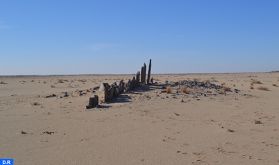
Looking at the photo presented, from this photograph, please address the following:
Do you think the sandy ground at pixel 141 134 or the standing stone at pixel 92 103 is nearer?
the sandy ground at pixel 141 134

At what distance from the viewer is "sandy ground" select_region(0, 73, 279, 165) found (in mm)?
9391

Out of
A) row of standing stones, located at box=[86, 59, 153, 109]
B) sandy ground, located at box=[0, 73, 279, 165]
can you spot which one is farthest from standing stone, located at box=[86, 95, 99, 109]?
sandy ground, located at box=[0, 73, 279, 165]

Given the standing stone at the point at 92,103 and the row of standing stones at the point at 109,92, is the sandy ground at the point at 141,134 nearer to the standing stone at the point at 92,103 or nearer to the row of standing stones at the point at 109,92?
the standing stone at the point at 92,103

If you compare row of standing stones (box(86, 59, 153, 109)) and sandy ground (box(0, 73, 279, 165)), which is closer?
sandy ground (box(0, 73, 279, 165))

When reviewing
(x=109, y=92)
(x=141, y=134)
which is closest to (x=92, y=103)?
(x=109, y=92)

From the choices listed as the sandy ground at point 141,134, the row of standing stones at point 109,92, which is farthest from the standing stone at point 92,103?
the sandy ground at point 141,134

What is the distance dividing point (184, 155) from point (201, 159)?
446 millimetres

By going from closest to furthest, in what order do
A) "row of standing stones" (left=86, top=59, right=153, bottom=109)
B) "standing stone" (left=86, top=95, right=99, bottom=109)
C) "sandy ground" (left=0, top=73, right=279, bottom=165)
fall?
"sandy ground" (left=0, top=73, right=279, bottom=165) < "standing stone" (left=86, top=95, right=99, bottom=109) < "row of standing stones" (left=86, top=59, right=153, bottom=109)

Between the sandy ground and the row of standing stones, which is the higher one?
the row of standing stones

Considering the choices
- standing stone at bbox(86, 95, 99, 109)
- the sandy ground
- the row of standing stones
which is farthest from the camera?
the row of standing stones

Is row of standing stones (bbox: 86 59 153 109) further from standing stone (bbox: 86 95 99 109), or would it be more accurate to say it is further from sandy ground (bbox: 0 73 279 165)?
sandy ground (bbox: 0 73 279 165)

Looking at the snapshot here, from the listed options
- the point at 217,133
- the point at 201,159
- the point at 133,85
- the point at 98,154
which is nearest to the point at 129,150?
the point at 98,154

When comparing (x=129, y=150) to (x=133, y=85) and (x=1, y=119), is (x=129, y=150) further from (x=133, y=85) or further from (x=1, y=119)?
(x=133, y=85)

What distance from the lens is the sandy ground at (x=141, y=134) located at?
9391 millimetres
